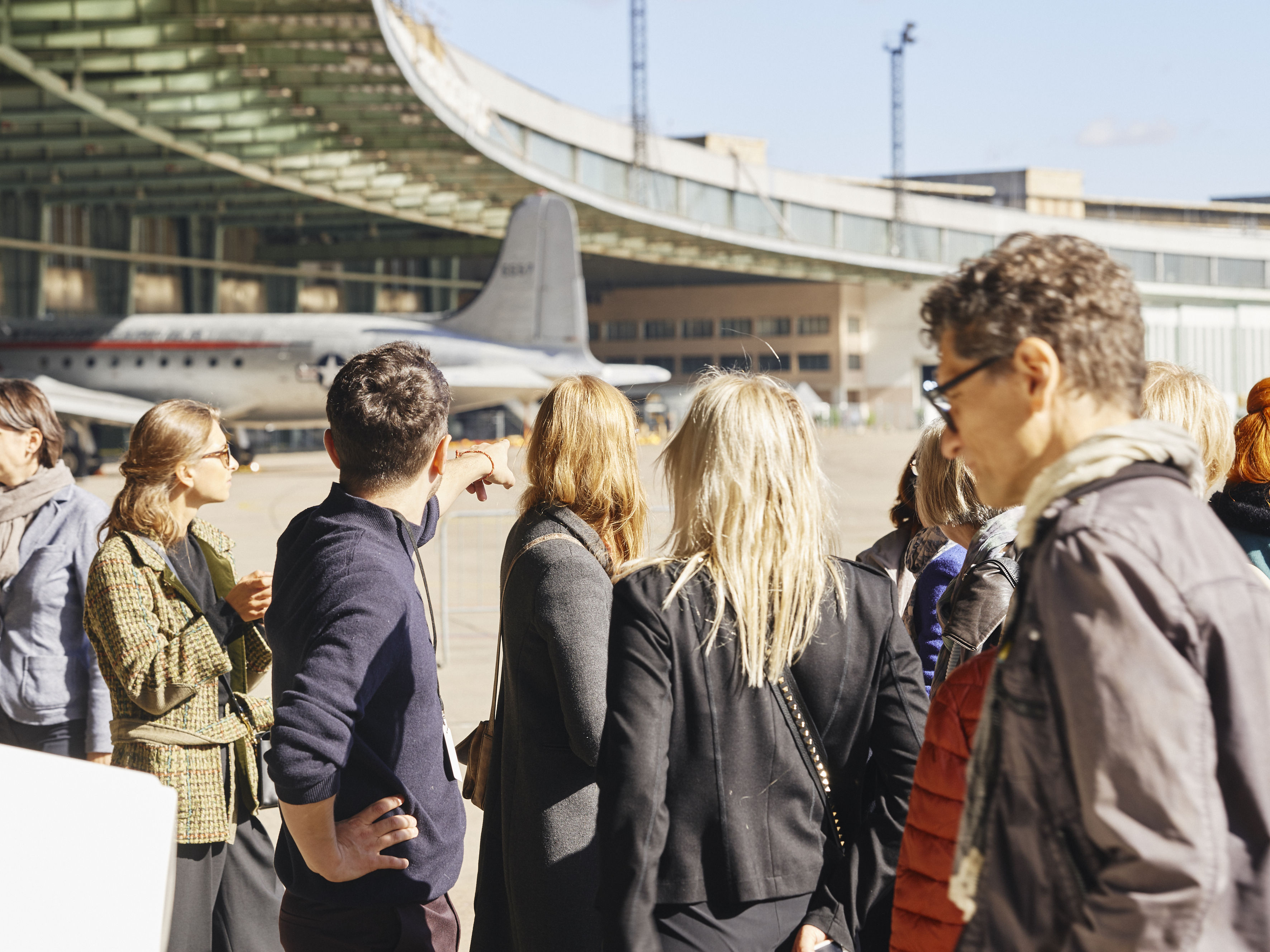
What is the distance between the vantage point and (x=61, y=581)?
3949 millimetres

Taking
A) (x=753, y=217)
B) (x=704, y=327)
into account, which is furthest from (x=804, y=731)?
(x=704, y=327)

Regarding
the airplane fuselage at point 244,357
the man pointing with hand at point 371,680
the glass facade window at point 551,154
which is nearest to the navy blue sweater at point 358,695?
the man pointing with hand at point 371,680

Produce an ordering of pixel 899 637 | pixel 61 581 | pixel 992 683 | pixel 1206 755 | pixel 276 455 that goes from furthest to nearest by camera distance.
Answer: pixel 276 455
pixel 61 581
pixel 899 637
pixel 992 683
pixel 1206 755

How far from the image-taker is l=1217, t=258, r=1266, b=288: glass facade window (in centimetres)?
5897

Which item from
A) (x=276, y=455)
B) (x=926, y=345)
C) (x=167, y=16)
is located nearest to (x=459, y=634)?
(x=926, y=345)

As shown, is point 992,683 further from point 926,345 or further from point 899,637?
point 899,637

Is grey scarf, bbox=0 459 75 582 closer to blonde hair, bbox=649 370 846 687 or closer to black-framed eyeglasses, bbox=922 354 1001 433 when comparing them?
blonde hair, bbox=649 370 846 687

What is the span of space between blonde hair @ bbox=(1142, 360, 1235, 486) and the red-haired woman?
0.77ft

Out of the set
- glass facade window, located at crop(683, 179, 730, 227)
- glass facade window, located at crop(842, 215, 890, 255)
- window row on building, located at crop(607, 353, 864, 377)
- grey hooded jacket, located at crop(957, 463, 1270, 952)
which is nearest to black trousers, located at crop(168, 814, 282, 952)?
grey hooded jacket, located at crop(957, 463, 1270, 952)

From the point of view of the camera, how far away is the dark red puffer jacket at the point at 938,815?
1.92 meters

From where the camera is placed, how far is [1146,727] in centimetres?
139

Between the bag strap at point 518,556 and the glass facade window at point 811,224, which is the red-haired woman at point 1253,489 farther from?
the glass facade window at point 811,224

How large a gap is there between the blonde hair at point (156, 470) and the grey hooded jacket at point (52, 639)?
2.27 ft

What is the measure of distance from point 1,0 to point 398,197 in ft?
49.2
